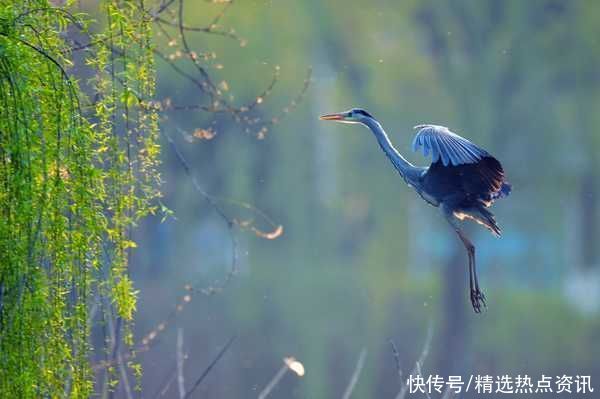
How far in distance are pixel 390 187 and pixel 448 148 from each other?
13023 mm

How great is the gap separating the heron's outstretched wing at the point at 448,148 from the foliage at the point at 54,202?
3.74 ft

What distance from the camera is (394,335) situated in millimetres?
16016

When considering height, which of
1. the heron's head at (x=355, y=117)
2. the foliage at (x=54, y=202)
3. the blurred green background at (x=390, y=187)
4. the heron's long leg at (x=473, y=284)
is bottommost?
the foliage at (x=54, y=202)

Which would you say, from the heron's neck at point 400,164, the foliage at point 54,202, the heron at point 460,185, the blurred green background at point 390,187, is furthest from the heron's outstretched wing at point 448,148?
the blurred green background at point 390,187

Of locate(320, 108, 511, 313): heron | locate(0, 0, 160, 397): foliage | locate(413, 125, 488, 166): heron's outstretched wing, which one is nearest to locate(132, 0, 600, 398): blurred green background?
locate(320, 108, 511, 313): heron

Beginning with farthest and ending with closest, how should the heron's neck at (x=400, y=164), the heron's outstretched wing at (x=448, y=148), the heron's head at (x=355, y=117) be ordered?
the heron's head at (x=355, y=117)
the heron's neck at (x=400, y=164)
the heron's outstretched wing at (x=448, y=148)

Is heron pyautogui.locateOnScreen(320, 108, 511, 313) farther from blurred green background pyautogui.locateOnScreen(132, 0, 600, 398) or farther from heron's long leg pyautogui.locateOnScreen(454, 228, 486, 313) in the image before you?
blurred green background pyautogui.locateOnScreen(132, 0, 600, 398)

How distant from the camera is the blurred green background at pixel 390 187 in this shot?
16.2m

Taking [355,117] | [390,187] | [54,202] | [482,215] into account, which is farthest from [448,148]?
[390,187]

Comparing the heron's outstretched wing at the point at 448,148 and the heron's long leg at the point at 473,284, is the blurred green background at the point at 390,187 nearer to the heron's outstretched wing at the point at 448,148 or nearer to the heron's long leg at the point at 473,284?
the heron's long leg at the point at 473,284

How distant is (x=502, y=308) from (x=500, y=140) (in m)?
3.08

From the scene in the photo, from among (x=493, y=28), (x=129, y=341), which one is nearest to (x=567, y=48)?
(x=493, y=28)

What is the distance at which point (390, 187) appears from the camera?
1775 centimetres

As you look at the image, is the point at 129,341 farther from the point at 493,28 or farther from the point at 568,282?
the point at 568,282
